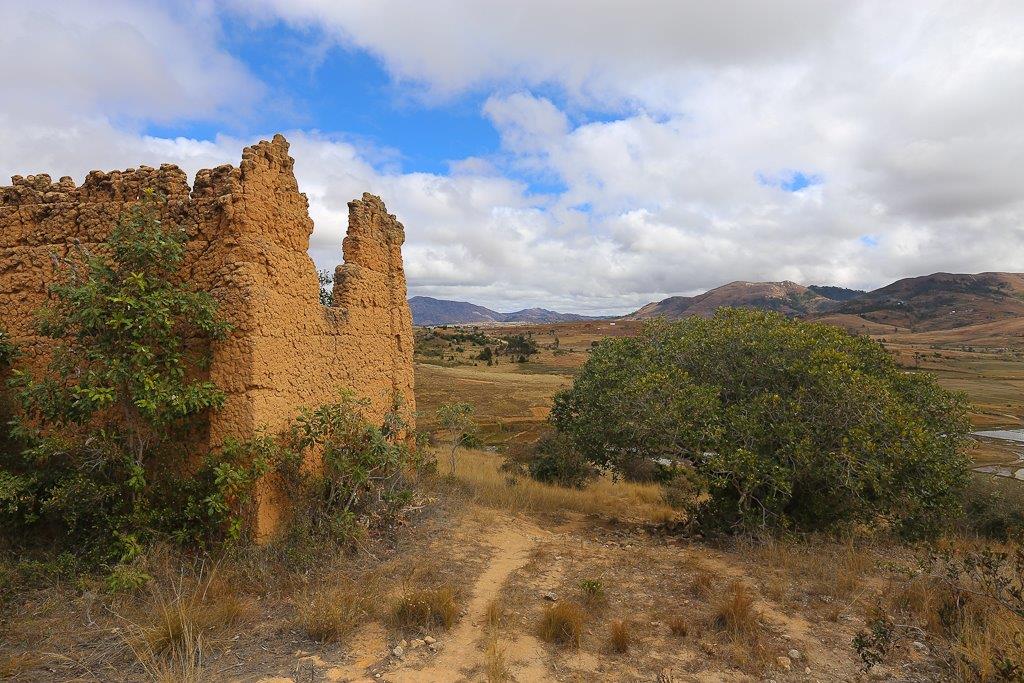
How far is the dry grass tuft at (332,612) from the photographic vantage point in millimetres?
5246

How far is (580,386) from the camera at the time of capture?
40.1ft

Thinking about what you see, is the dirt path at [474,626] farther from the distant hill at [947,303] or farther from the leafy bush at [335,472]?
the distant hill at [947,303]

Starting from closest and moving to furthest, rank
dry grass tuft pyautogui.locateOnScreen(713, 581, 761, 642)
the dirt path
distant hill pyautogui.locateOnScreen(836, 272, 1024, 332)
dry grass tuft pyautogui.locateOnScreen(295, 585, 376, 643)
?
1. the dirt path
2. dry grass tuft pyautogui.locateOnScreen(295, 585, 376, 643)
3. dry grass tuft pyautogui.locateOnScreen(713, 581, 761, 642)
4. distant hill pyautogui.locateOnScreen(836, 272, 1024, 332)

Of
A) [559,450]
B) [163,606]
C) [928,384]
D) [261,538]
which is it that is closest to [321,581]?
[261,538]

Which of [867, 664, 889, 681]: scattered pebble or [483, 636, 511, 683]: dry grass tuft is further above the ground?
[483, 636, 511, 683]: dry grass tuft

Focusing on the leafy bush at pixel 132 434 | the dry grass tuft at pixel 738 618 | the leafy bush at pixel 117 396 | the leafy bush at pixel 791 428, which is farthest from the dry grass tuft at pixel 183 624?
the leafy bush at pixel 791 428

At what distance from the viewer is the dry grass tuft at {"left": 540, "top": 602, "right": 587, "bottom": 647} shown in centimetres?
541

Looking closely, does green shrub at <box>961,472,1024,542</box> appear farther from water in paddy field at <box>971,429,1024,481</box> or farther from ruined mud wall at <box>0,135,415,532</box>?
ruined mud wall at <box>0,135,415,532</box>

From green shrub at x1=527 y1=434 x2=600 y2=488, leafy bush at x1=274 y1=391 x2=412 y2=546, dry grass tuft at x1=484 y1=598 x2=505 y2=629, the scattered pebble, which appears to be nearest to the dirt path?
dry grass tuft at x1=484 y1=598 x2=505 y2=629

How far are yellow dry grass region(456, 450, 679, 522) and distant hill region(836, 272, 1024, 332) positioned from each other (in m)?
138

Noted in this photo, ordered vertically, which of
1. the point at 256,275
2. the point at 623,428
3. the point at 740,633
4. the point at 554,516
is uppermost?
the point at 256,275

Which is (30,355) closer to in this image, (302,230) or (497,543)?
(302,230)

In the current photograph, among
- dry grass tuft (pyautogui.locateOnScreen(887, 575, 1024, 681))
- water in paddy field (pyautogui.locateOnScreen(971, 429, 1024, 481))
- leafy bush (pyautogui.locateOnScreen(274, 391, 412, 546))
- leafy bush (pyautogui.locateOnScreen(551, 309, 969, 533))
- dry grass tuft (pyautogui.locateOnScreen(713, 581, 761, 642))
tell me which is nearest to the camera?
dry grass tuft (pyautogui.locateOnScreen(887, 575, 1024, 681))

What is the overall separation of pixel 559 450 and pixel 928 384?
7966 millimetres
